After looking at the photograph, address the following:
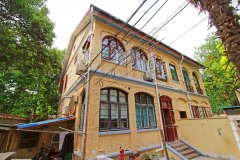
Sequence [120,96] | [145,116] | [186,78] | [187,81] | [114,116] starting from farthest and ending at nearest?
[186,78] < [187,81] < [145,116] < [120,96] < [114,116]

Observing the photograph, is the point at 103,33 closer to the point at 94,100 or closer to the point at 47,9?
the point at 94,100

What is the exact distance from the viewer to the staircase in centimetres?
769

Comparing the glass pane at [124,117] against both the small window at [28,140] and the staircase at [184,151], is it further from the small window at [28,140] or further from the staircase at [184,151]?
the small window at [28,140]

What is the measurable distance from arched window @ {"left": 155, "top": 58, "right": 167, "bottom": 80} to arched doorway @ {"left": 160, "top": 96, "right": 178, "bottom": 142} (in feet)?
5.82

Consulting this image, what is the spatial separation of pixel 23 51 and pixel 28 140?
7.36 meters

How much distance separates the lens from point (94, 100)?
6496 mm

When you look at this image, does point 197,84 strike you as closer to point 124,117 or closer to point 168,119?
point 168,119

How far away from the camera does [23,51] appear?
A: 421 inches

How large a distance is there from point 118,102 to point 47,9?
12012 millimetres

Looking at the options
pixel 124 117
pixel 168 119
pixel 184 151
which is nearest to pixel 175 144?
pixel 184 151

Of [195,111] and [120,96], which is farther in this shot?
[195,111]

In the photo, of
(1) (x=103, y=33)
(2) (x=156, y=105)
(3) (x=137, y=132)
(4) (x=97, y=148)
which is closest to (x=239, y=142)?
(2) (x=156, y=105)

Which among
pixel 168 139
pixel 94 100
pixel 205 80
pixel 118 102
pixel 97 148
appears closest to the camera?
pixel 97 148

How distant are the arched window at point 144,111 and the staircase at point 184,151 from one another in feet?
5.65
